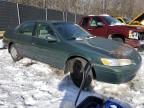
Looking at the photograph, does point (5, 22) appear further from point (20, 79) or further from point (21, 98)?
point (21, 98)

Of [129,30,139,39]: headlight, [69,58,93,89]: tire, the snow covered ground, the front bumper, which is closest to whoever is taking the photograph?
the snow covered ground

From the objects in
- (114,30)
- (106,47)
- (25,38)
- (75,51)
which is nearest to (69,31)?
(75,51)

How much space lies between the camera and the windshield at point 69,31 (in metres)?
7.03

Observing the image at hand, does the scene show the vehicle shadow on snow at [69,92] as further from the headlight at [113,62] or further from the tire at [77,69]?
the headlight at [113,62]

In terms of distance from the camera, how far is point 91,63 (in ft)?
19.6

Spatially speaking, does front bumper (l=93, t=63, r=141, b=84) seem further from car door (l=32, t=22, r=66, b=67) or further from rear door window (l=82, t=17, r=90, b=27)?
rear door window (l=82, t=17, r=90, b=27)

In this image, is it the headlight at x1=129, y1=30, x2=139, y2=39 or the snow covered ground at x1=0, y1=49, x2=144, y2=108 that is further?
the headlight at x1=129, y1=30, x2=139, y2=39

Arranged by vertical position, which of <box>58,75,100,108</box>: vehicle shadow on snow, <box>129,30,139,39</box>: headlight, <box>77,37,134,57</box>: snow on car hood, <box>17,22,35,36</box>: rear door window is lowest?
<box>58,75,100,108</box>: vehicle shadow on snow

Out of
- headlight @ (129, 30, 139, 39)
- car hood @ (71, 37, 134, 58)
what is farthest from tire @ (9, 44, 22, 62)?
headlight @ (129, 30, 139, 39)

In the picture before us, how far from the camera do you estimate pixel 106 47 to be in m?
6.41

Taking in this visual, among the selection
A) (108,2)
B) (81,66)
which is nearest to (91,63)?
(81,66)

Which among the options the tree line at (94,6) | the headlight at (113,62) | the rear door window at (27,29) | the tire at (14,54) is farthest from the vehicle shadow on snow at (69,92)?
the tree line at (94,6)

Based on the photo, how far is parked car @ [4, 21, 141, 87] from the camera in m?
5.85

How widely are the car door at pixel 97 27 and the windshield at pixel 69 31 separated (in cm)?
422
